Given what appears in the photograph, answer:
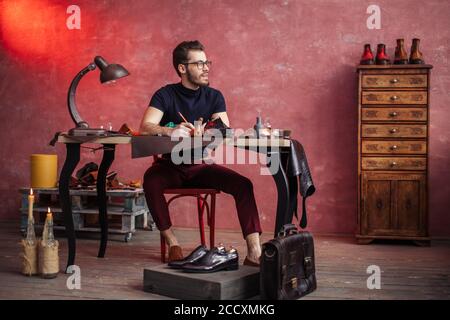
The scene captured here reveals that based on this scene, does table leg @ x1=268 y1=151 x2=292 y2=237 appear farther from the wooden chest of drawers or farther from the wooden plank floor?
the wooden chest of drawers

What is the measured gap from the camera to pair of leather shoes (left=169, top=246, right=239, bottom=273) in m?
2.61

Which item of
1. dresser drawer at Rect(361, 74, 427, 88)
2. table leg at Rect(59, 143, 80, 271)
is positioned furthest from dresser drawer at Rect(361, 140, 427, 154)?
table leg at Rect(59, 143, 80, 271)

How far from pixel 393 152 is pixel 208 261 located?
2.28 meters

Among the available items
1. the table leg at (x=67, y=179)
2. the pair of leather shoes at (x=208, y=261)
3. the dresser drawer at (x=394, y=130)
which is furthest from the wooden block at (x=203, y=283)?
the dresser drawer at (x=394, y=130)

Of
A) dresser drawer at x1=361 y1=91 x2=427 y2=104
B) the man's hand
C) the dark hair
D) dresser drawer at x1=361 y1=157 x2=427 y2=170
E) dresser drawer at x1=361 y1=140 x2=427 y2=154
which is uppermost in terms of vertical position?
the dark hair

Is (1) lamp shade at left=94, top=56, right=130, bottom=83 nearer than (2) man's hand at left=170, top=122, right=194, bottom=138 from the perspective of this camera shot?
No

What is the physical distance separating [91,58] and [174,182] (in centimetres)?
246

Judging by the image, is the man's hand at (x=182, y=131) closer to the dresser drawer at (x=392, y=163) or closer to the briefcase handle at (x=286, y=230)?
the briefcase handle at (x=286, y=230)

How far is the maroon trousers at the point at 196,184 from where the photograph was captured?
316 centimetres

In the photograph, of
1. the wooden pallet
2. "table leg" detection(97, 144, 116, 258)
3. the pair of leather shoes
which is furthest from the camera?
the wooden pallet

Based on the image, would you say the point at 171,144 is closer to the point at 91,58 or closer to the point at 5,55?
the point at 91,58

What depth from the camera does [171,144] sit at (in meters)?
2.98

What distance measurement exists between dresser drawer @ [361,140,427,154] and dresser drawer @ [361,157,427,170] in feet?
0.19

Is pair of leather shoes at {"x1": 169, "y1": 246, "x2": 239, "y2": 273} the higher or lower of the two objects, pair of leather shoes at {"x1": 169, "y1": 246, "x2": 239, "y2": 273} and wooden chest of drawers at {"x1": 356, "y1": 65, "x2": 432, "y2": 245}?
the lower
